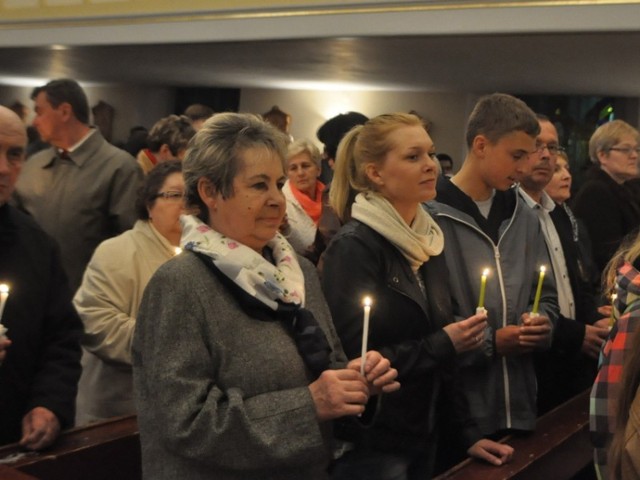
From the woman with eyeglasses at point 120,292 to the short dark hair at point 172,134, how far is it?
1.64 meters

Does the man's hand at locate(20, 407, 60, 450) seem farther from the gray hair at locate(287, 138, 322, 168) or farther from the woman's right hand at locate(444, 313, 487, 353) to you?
the gray hair at locate(287, 138, 322, 168)

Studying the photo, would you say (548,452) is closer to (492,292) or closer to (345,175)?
(492,292)

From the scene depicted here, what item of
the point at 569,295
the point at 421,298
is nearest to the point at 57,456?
the point at 421,298

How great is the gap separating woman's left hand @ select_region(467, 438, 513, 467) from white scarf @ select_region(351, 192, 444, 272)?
0.60m

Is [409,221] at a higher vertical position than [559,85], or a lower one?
lower

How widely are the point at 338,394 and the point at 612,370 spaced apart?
0.60 meters

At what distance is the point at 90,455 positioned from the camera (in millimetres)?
2424

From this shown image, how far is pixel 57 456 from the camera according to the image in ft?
7.64

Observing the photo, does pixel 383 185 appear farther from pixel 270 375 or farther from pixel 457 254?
pixel 270 375

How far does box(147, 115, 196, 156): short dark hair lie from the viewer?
5012 millimetres

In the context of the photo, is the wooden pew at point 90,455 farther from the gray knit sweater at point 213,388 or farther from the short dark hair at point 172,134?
the short dark hair at point 172,134

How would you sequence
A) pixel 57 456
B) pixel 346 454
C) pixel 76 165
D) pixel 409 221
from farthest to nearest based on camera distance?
pixel 76 165 < pixel 409 221 < pixel 346 454 < pixel 57 456

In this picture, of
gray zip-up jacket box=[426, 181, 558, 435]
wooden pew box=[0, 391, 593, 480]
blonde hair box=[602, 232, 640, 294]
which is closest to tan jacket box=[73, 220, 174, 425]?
wooden pew box=[0, 391, 593, 480]

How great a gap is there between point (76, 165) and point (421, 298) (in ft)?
8.17
